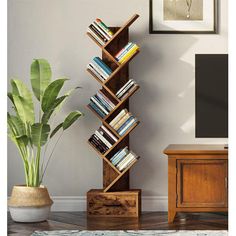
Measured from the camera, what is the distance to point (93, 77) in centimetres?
508

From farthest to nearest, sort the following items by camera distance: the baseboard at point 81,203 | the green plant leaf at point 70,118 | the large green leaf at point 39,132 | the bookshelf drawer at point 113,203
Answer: the baseboard at point 81,203
the bookshelf drawer at point 113,203
the green plant leaf at point 70,118
the large green leaf at point 39,132

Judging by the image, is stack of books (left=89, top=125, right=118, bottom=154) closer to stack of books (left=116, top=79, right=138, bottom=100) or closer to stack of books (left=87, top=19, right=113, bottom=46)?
stack of books (left=116, top=79, right=138, bottom=100)

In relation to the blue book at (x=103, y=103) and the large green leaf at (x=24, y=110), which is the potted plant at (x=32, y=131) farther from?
the blue book at (x=103, y=103)

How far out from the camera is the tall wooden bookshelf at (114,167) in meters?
4.78

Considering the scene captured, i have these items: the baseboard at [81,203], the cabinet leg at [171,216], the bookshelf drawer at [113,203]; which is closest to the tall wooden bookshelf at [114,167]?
the bookshelf drawer at [113,203]

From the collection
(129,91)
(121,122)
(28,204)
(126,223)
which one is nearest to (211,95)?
(129,91)

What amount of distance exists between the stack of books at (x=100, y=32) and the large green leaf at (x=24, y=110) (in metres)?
0.89

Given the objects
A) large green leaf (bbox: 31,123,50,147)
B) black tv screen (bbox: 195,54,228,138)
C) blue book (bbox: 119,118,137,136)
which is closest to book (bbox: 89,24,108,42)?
blue book (bbox: 119,118,137,136)

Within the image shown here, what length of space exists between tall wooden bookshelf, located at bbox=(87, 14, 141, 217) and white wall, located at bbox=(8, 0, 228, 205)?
0.21 m

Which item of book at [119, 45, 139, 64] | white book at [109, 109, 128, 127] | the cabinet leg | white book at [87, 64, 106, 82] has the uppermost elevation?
book at [119, 45, 139, 64]

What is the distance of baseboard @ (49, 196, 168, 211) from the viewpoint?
5094 mm

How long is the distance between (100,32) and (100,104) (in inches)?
25.2

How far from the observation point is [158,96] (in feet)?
16.8
